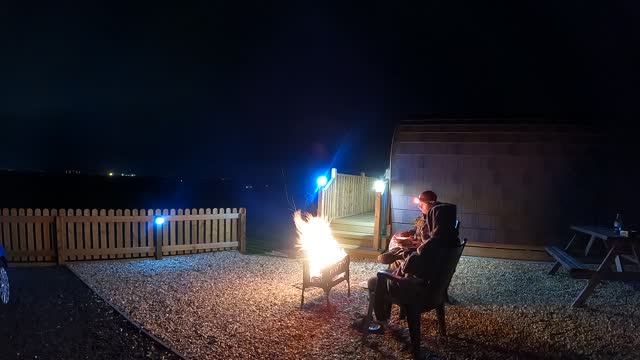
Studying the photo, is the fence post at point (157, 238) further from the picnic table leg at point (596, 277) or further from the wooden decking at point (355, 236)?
the picnic table leg at point (596, 277)

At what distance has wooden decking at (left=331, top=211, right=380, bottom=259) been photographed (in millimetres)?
9890

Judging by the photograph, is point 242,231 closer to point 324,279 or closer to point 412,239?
point 324,279

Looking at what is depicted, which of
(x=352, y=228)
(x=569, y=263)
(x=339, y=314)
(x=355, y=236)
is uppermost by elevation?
(x=569, y=263)

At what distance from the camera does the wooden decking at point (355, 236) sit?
9890mm

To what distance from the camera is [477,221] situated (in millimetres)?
10734

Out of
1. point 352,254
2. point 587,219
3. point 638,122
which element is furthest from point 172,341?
point 638,122

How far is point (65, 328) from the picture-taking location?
5.11 meters

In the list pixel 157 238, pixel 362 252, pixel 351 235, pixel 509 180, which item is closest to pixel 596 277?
pixel 509 180

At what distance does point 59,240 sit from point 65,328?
436cm

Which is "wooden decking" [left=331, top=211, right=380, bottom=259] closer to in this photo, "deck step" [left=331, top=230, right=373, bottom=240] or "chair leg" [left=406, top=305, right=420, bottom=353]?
"deck step" [left=331, top=230, right=373, bottom=240]

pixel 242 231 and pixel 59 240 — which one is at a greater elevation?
pixel 59 240

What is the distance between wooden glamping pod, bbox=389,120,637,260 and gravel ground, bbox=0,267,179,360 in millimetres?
7764

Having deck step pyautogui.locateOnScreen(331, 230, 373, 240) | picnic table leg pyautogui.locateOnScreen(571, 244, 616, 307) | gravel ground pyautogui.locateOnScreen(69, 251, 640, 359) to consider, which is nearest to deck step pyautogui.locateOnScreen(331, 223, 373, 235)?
deck step pyautogui.locateOnScreen(331, 230, 373, 240)

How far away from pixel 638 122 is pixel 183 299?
11.9m
